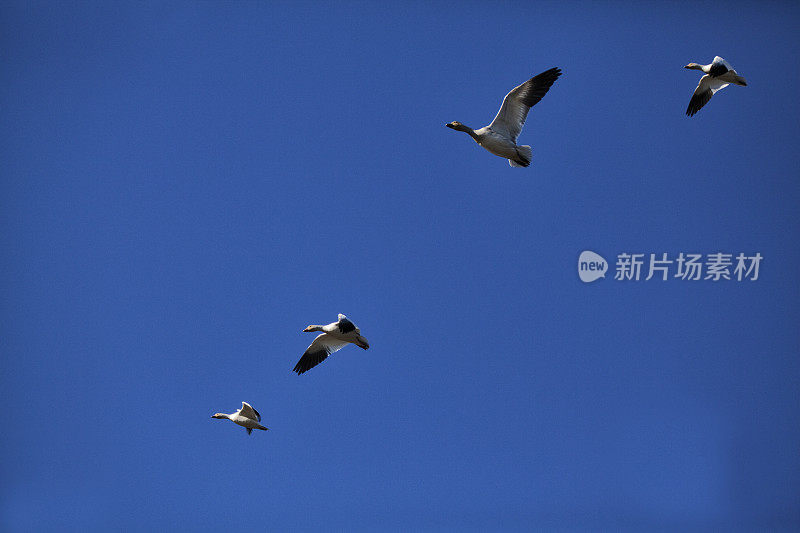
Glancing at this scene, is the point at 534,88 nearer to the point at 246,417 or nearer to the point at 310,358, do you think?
the point at 310,358

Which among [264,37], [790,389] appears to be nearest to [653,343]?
[790,389]

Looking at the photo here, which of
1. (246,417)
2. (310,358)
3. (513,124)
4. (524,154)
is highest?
(513,124)

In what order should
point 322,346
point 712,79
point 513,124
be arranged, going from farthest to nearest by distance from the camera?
point 322,346 < point 712,79 < point 513,124

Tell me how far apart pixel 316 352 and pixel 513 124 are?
132 centimetres

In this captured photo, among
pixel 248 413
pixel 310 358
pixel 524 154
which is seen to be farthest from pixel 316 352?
pixel 524 154

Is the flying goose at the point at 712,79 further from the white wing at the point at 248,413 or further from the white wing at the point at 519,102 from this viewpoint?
the white wing at the point at 248,413

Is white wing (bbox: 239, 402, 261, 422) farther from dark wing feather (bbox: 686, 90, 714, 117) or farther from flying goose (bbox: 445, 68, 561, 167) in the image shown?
dark wing feather (bbox: 686, 90, 714, 117)

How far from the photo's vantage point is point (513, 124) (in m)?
3.15

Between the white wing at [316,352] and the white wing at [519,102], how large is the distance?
1.16 metres

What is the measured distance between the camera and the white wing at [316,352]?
3404mm

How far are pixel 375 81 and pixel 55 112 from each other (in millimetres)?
1719

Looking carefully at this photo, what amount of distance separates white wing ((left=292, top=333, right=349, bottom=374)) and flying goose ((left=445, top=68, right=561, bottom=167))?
1.08 meters

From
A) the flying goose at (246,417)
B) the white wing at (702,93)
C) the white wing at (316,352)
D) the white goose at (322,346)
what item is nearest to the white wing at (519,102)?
the white wing at (702,93)

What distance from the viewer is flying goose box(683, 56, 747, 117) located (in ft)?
10.0
